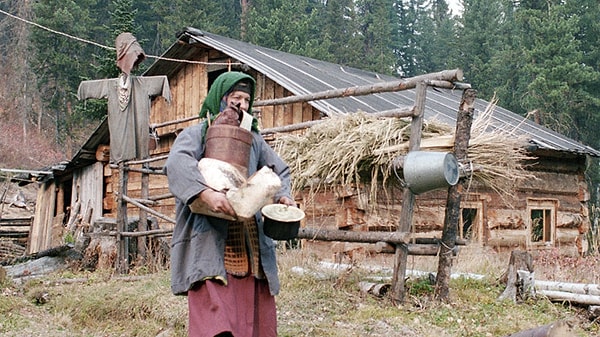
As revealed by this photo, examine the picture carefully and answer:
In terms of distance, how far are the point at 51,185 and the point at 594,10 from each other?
21193mm

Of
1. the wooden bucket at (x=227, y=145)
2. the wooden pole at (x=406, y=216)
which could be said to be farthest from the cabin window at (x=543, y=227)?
the wooden bucket at (x=227, y=145)

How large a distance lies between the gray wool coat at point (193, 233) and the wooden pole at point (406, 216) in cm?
214

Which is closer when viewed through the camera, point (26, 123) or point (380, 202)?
point (380, 202)

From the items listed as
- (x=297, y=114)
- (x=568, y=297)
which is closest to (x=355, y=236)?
(x=568, y=297)

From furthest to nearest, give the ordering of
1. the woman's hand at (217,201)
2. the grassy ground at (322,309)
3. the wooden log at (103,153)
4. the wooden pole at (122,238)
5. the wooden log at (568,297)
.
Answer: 1. the wooden log at (103,153)
2. the wooden pole at (122,238)
3. the wooden log at (568,297)
4. the grassy ground at (322,309)
5. the woman's hand at (217,201)

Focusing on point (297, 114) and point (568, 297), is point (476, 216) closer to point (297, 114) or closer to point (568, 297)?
point (297, 114)

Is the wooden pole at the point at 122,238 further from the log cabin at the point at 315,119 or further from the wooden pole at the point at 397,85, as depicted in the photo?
the wooden pole at the point at 397,85

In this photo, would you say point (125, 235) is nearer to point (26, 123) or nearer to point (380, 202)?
point (380, 202)

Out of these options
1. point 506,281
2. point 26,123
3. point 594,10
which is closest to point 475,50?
point 594,10

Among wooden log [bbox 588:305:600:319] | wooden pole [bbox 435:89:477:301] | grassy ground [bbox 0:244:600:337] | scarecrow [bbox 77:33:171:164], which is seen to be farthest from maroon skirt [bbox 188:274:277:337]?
scarecrow [bbox 77:33:171:164]

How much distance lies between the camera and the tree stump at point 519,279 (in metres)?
6.04

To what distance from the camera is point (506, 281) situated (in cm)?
639

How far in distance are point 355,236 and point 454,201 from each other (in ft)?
3.03

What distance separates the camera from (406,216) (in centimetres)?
578
